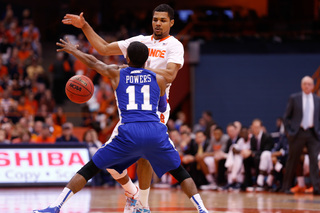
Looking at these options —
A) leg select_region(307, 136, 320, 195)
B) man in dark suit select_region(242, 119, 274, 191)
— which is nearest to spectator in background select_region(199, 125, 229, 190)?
man in dark suit select_region(242, 119, 274, 191)

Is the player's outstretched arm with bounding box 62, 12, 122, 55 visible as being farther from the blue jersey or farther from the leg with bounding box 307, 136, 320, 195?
the leg with bounding box 307, 136, 320, 195

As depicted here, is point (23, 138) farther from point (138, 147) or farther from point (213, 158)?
point (138, 147)

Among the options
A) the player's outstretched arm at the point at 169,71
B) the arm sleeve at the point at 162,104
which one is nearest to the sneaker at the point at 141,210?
the arm sleeve at the point at 162,104

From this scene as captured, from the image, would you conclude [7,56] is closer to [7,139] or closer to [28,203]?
[7,139]

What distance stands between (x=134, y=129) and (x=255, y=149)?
8.06m

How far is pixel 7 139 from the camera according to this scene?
16.3m

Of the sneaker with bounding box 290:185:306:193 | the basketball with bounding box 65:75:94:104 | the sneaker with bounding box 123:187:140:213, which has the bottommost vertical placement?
the sneaker with bounding box 290:185:306:193

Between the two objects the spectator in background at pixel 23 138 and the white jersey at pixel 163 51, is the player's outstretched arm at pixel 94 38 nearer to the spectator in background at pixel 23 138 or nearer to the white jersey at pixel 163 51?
the white jersey at pixel 163 51

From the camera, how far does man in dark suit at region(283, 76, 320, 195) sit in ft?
42.7

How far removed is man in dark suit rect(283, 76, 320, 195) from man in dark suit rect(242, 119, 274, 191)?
1.13 metres

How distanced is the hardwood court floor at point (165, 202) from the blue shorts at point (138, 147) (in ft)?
6.76

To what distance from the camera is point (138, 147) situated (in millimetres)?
6781

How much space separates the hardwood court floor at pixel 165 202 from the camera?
9.14 metres

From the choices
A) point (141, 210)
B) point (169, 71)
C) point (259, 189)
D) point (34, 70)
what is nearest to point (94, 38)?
point (169, 71)
